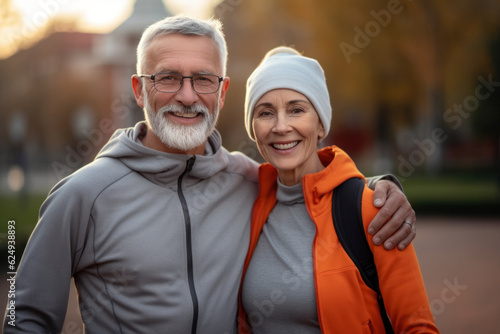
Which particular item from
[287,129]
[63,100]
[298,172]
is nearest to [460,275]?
[298,172]

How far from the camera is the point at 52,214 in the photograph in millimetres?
3166

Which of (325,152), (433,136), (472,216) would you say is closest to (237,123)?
(433,136)

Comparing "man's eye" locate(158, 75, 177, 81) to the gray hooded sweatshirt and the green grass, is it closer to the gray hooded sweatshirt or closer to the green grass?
the gray hooded sweatshirt

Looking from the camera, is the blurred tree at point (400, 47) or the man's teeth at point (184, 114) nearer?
the man's teeth at point (184, 114)

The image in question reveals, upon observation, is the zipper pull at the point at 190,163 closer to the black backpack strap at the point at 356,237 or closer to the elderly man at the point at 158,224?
the elderly man at the point at 158,224

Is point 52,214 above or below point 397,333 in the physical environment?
above

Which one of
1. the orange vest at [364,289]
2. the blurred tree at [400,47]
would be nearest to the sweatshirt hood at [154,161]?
the orange vest at [364,289]

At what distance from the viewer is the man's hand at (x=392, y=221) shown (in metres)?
2.93

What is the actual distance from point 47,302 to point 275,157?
1.68 m

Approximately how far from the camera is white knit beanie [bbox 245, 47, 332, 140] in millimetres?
3336

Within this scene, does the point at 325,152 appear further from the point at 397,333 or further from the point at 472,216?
the point at 472,216

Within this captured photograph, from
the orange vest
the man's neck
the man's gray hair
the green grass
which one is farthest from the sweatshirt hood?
the green grass

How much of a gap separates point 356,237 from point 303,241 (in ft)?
1.15

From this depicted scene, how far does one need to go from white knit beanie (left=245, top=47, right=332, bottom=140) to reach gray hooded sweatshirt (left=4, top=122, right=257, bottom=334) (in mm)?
627
